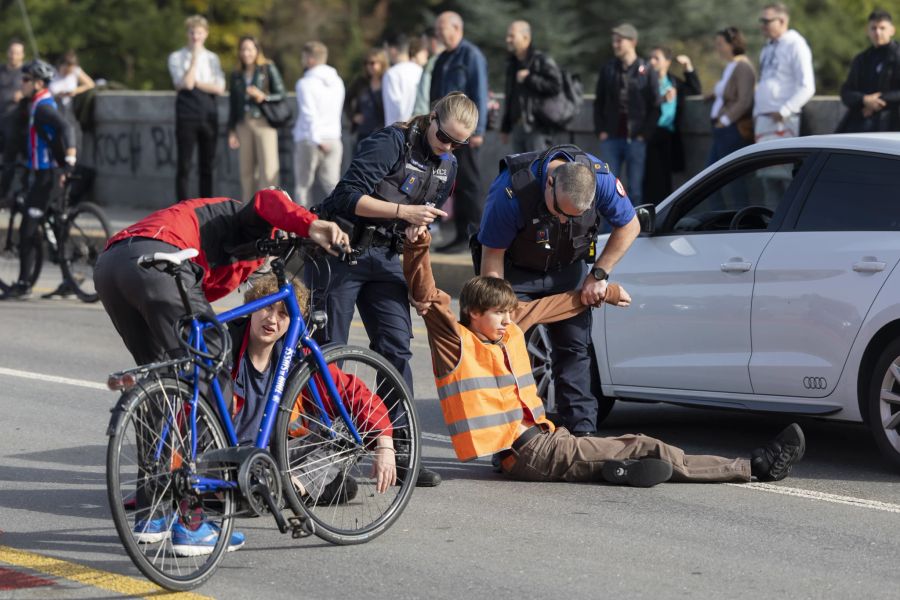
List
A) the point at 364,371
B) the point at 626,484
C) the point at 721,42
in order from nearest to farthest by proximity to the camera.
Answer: the point at 364,371 < the point at 626,484 < the point at 721,42

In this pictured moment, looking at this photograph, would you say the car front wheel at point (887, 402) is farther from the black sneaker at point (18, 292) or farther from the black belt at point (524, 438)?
the black sneaker at point (18, 292)

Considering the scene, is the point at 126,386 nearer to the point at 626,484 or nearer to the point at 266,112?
the point at 626,484

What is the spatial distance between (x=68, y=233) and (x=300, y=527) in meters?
8.21

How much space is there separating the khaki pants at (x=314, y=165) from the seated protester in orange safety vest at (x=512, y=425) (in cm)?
937

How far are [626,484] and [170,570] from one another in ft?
8.06

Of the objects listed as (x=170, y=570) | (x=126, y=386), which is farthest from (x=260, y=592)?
(x=126, y=386)

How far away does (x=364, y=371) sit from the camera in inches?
249

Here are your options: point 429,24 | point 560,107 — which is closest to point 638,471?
point 560,107

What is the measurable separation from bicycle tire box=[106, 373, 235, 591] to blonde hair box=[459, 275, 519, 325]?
179 centimetres

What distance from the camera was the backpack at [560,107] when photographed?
14.8 meters

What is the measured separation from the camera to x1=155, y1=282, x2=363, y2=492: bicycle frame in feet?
18.4

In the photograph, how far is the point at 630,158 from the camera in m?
14.8

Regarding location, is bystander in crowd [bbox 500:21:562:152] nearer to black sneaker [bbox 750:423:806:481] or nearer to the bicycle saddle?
black sneaker [bbox 750:423:806:481]

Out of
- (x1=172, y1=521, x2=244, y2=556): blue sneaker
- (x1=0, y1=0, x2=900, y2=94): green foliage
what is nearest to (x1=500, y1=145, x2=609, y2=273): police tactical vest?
(x1=172, y1=521, x2=244, y2=556): blue sneaker
